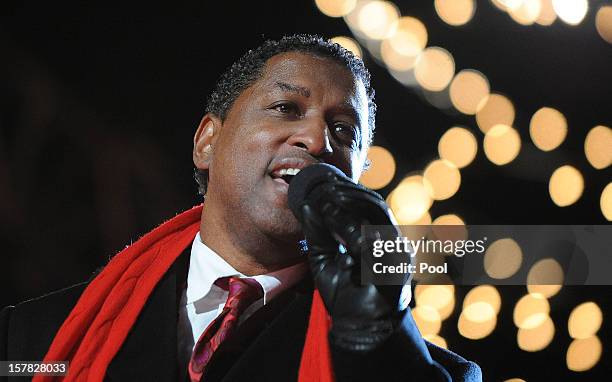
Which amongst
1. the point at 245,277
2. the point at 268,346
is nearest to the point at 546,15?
the point at 245,277

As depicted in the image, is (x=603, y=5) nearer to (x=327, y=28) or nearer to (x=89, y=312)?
(x=327, y=28)

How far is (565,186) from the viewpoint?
2.68 meters

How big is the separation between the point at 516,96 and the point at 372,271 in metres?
1.76

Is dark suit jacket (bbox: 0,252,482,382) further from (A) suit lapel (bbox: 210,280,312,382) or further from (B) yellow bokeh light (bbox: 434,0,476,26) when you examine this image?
(B) yellow bokeh light (bbox: 434,0,476,26)

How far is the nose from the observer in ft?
4.53

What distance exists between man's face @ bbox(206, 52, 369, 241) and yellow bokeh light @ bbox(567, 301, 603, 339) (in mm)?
1388

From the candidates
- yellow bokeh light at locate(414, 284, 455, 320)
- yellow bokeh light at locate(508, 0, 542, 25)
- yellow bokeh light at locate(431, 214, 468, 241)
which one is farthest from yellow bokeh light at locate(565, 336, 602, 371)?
yellow bokeh light at locate(508, 0, 542, 25)

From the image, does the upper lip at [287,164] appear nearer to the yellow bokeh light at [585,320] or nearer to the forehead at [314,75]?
the forehead at [314,75]

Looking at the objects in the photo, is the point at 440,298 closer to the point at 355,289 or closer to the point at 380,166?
the point at 380,166

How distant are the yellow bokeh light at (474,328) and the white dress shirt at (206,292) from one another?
1312 millimetres

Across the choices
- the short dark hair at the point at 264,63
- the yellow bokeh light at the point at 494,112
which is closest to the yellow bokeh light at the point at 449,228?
the yellow bokeh light at the point at 494,112

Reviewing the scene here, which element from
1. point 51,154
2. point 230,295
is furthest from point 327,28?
point 230,295

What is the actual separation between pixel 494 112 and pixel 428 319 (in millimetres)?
785

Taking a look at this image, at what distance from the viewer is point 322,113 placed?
147 cm
